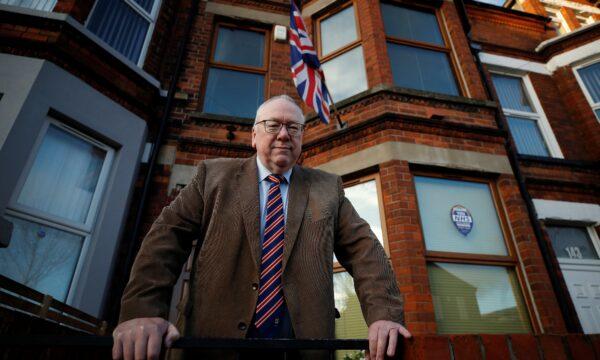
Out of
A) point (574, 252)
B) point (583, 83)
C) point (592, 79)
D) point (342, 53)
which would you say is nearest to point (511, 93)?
point (583, 83)

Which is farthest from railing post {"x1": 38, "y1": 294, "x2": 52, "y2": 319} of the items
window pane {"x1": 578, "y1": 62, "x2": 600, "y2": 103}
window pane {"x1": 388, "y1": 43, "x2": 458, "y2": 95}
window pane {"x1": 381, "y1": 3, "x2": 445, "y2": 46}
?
window pane {"x1": 578, "y1": 62, "x2": 600, "y2": 103}

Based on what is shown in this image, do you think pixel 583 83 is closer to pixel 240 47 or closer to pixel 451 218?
pixel 451 218

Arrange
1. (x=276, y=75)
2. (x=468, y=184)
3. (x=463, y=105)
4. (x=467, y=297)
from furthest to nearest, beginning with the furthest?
1. (x=276, y=75)
2. (x=463, y=105)
3. (x=468, y=184)
4. (x=467, y=297)

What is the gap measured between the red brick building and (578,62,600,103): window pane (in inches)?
1.4

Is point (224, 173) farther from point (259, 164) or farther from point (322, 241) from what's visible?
point (322, 241)

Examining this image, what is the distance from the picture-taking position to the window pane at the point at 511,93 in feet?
21.6

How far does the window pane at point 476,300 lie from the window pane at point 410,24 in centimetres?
403

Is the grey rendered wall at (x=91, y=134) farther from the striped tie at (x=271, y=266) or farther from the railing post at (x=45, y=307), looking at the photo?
the striped tie at (x=271, y=266)

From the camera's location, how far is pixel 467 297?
141 inches

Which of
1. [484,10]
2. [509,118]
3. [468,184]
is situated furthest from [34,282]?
[484,10]

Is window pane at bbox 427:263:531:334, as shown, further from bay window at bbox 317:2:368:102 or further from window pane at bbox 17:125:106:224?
window pane at bbox 17:125:106:224

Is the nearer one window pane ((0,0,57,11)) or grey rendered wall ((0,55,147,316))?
Answer: grey rendered wall ((0,55,147,316))

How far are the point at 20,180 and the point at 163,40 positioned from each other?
3.15m

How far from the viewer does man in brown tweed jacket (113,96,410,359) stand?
3.90 feet
